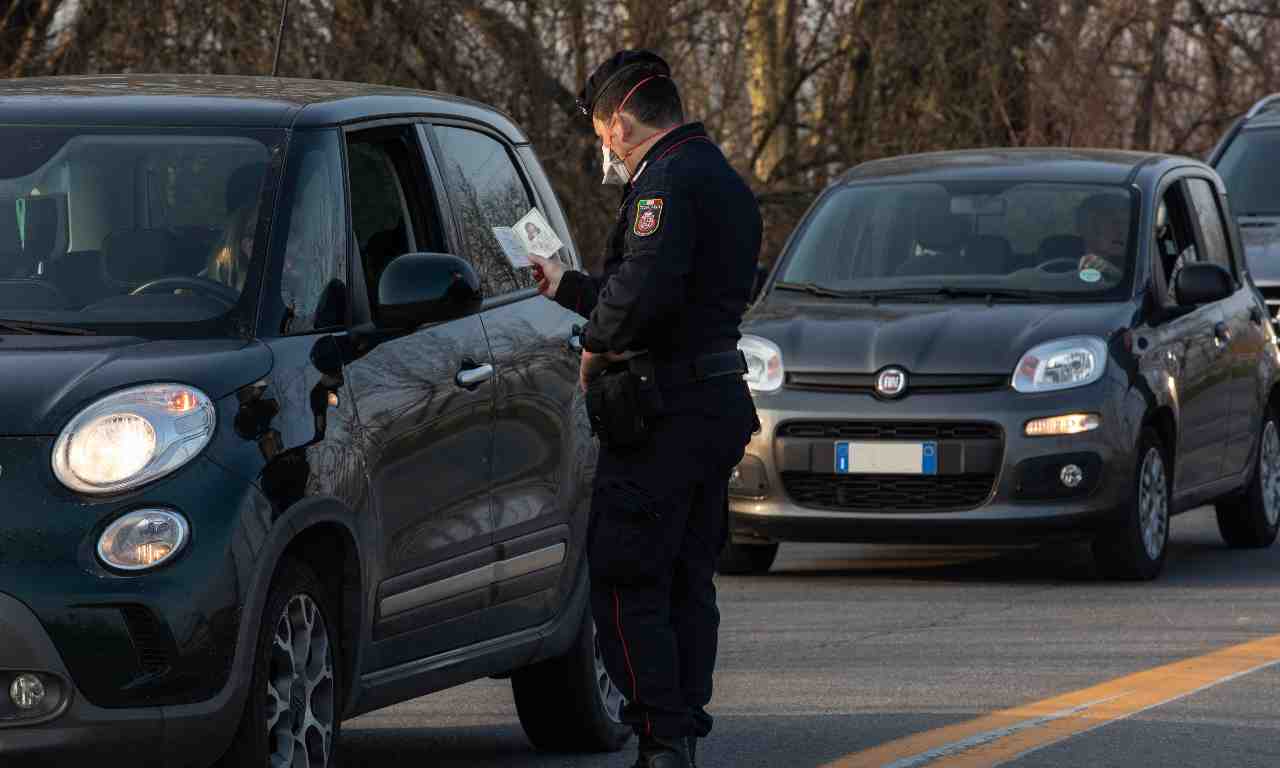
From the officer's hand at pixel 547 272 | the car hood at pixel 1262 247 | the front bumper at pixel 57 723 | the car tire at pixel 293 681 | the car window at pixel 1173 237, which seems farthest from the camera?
the car hood at pixel 1262 247

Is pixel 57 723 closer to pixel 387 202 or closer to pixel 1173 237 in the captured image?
pixel 387 202

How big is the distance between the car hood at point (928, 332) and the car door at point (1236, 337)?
3.82ft

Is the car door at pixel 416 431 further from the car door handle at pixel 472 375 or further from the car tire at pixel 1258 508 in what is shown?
the car tire at pixel 1258 508

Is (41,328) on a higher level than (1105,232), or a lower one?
higher

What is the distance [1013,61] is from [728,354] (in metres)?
16.5

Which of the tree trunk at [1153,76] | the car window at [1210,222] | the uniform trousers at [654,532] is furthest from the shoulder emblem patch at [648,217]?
the tree trunk at [1153,76]

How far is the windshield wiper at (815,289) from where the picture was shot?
11.6 m

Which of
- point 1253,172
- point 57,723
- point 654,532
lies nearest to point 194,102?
point 654,532

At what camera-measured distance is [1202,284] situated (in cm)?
1137

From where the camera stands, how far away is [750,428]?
20.5ft

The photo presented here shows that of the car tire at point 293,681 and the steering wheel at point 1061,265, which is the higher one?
the car tire at point 293,681

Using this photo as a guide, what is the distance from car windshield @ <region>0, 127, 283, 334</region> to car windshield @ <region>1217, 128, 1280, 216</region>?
34.7 ft

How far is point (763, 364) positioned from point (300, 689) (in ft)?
18.4

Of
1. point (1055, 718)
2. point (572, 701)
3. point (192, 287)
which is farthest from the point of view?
point (1055, 718)
